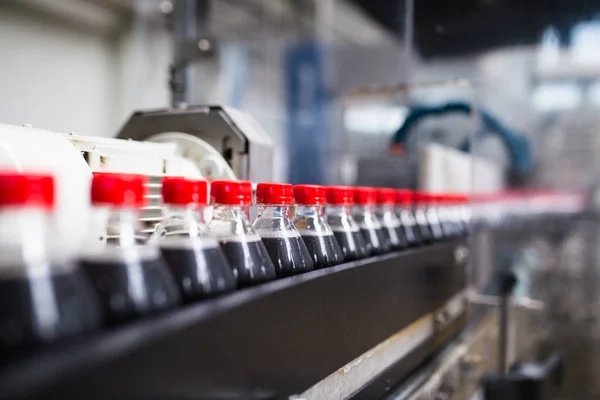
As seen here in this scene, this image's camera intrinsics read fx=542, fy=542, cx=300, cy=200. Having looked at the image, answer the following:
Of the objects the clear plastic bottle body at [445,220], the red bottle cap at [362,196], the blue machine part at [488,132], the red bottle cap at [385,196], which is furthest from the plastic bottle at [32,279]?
the blue machine part at [488,132]

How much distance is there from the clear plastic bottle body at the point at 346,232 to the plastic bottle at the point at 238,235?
0.27 metres

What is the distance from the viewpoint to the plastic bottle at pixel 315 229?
924 mm

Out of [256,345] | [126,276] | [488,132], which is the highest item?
[488,132]

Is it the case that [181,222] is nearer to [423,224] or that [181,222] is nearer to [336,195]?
[336,195]

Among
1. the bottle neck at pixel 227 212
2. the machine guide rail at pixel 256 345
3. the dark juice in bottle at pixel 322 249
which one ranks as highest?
the bottle neck at pixel 227 212

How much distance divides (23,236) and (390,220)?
0.97m

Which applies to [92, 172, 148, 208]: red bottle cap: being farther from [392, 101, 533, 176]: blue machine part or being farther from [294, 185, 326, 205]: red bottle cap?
[392, 101, 533, 176]: blue machine part

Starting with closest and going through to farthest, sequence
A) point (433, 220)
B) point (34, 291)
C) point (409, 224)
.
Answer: point (34, 291)
point (409, 224)
point (433, 220)

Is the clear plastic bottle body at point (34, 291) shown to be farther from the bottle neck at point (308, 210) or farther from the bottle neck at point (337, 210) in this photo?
the bottle neck at point (337, 210)

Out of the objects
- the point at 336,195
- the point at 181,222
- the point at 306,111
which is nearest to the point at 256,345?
the point at 181,222

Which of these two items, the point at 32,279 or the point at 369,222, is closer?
the point at 32,279

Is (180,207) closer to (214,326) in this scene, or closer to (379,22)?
(214,326)

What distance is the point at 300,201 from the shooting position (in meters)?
0.94

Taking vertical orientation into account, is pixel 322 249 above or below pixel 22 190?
below
